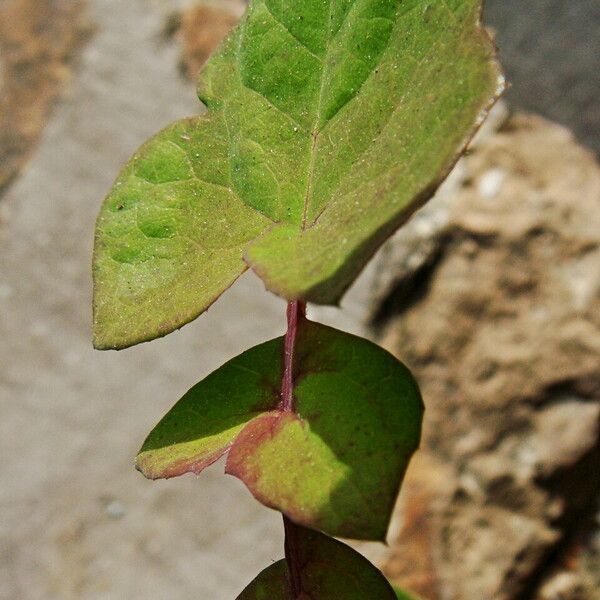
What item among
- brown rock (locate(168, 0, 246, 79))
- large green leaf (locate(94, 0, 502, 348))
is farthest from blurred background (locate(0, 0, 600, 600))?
large green leaf (locate(94, 0, 502, 348))

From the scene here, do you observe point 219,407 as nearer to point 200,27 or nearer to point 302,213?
point 302,213

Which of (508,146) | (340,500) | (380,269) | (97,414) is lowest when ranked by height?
(97,414)

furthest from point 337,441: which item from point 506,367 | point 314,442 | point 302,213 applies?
point 506,367

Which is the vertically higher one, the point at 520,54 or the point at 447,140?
the point at 447,140

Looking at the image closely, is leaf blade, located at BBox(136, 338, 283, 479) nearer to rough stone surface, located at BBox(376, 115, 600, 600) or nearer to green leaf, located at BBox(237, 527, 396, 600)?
green leaf, located at BBox(237, 527, 396, 600)

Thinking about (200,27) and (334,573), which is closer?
(334,573)

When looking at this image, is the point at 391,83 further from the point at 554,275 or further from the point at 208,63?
the point at 554,275

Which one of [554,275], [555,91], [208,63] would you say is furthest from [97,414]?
[208,63]
